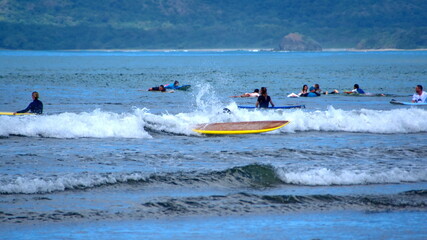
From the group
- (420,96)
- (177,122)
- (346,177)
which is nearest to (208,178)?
(346,177)

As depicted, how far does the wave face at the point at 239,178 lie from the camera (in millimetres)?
13781

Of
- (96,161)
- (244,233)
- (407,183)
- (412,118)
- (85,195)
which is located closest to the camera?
(244,233)

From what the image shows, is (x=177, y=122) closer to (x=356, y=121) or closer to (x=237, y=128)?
(x=237, y=128)

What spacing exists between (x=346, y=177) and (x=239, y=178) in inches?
92.9

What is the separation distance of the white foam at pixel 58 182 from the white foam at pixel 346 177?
3327 mm

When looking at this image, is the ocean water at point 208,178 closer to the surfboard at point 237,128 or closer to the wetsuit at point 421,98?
the surfboard at point 237,128

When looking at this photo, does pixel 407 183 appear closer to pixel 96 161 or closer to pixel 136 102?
pixel 96 161

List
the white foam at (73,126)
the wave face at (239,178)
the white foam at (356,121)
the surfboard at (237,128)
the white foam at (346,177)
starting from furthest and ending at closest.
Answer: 1. the white foam at (356,121)
2. the surfboard at (237,128)
3. the white foam at (73,126)
4. the white foam at (346,177)
5. the wave face at (239,178)

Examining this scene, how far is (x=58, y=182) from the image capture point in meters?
13.6

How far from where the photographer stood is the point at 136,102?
131 ft

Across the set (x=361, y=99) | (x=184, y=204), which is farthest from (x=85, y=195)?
(x=361, y=99)

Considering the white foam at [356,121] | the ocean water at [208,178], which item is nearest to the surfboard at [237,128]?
the ocean water at [208,178]

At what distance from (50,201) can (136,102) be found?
1078 inches

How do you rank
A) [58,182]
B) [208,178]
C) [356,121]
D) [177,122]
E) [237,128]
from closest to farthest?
[58,182], [208,178], [237,128], [177,122], [356,121]
